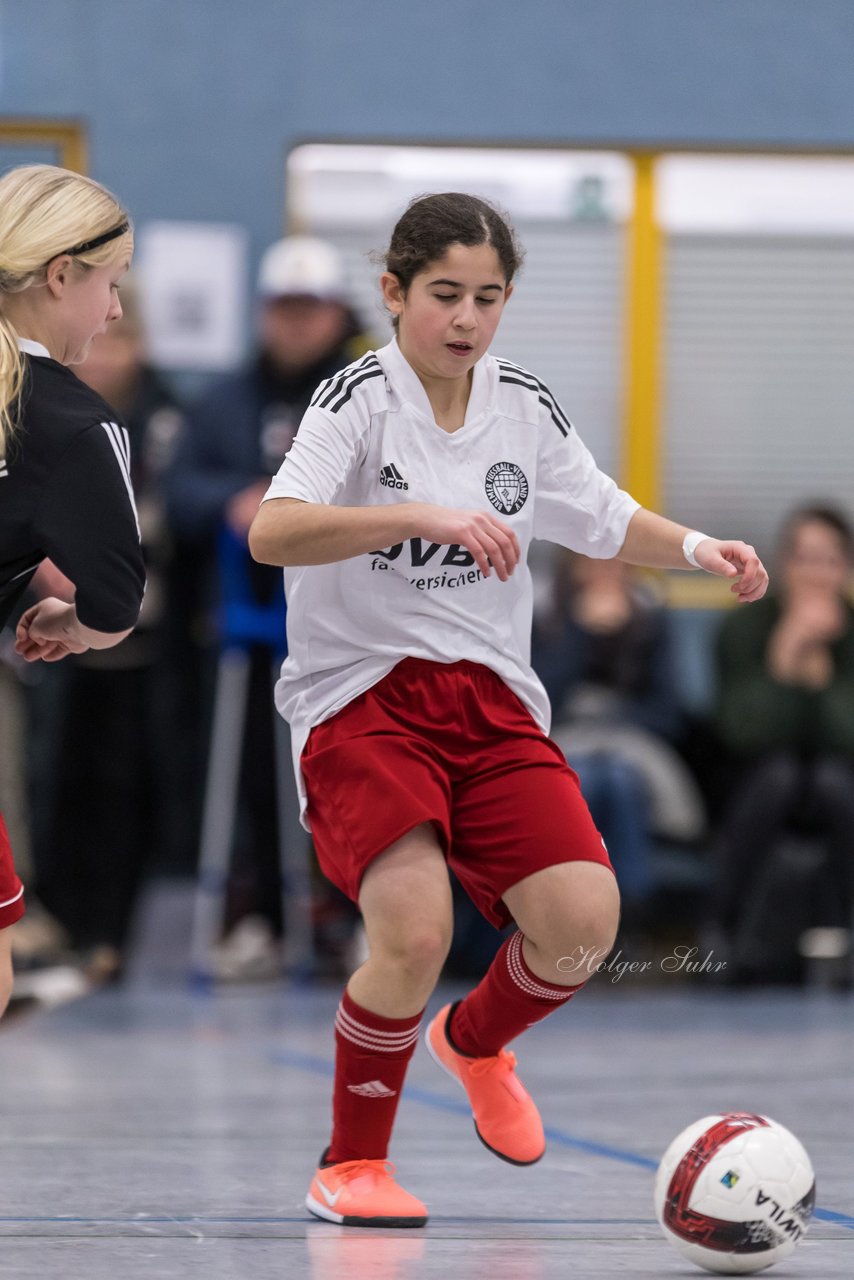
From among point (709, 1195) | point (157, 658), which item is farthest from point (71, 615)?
point (157, 658)

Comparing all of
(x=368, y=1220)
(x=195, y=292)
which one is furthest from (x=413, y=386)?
(x=195, y=292)

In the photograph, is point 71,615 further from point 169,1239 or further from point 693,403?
point 693,403

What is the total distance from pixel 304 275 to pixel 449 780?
3945 mm

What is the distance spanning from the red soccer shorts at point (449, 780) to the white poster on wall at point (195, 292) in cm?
480

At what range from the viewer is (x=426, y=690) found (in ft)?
11.3

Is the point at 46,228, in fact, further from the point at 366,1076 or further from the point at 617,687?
the point at 617,687

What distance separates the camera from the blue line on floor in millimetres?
3412

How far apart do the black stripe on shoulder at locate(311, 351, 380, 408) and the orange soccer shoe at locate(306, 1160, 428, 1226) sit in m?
1.34

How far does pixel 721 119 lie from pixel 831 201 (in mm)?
608

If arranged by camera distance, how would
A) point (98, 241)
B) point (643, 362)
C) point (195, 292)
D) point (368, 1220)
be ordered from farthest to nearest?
point (643, 362)
point (195, 292)
point (368, 1220)
point (98, 241)

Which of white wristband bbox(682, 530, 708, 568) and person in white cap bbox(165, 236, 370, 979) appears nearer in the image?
white wristband bbox(682, 530, 708, 568)

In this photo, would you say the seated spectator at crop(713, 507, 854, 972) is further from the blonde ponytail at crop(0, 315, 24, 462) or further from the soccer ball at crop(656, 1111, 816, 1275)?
the blonde ponytail at crop(0, 315, 24, 462)

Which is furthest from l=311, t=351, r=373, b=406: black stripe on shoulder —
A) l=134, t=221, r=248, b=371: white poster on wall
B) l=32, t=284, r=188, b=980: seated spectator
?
l=134, t=221, r=248, b=371: white poster on wall

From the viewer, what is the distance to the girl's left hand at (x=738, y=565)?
337cm
